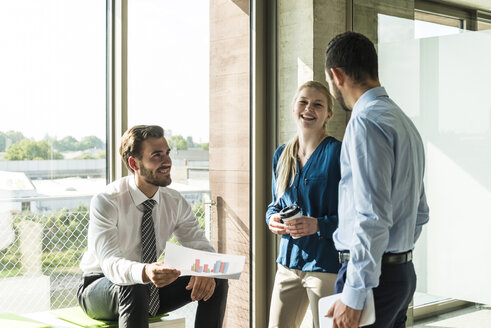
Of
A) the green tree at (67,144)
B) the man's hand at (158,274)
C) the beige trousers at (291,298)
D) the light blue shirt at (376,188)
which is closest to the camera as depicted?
the light blue shirt at (376,188)

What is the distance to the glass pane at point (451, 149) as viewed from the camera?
265cm

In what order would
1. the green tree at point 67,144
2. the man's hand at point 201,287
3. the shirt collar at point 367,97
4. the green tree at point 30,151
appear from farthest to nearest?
1. the green tree at point 67,144
2. the green tree at point 30,151
3. the man's hand at point 201,287
4. the shirt collar at point 367,97

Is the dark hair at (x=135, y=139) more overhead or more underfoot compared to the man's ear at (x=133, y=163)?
more overhead

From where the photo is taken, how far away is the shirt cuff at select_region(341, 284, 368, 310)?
167 centimetres

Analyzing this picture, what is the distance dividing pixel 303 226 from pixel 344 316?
697 mm

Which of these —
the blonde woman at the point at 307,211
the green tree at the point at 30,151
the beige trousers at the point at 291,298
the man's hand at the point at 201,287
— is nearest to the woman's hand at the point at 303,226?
the blonde woman at the point at 307,211

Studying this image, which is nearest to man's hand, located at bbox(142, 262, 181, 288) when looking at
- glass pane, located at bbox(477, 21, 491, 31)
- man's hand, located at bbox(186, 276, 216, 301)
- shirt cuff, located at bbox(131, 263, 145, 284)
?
shirt cuff, located at bbox(131, 263, 145, 284)

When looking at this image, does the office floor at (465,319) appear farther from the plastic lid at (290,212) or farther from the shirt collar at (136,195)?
the shirt collar at (136,195)

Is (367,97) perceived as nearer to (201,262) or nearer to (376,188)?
(376,188)

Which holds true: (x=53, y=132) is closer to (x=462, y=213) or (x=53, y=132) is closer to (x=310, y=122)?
(x=310, y=122)

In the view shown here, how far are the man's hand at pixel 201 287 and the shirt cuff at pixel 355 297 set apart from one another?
100 cm

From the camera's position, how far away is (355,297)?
1680mm

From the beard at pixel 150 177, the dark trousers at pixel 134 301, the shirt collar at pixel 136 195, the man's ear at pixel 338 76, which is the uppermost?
the man's ear at pixel 338 76

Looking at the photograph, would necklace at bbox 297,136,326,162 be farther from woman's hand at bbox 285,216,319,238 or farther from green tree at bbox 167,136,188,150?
green tree at bbox 167,136,188,150
